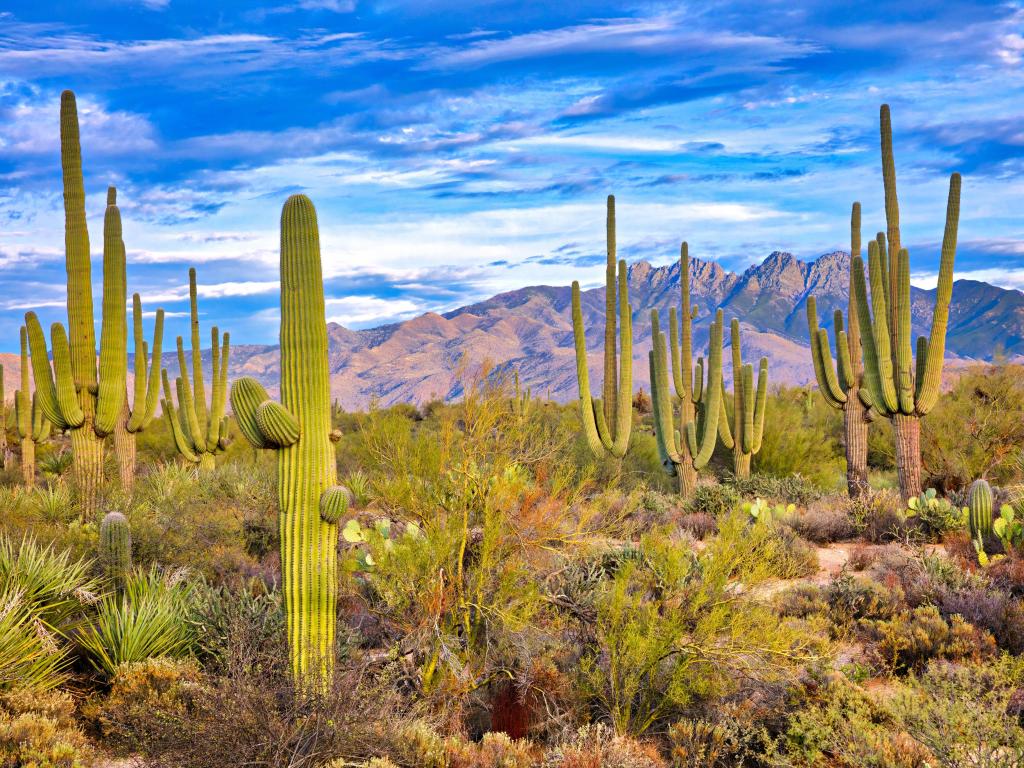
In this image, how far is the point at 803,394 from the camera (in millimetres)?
35000

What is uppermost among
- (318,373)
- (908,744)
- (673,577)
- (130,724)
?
(318,373)

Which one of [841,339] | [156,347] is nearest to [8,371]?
[156,347]

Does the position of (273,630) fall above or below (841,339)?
below

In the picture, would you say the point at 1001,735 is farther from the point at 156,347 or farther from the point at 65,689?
the point at 156,347

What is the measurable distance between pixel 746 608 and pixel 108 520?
6.95 m

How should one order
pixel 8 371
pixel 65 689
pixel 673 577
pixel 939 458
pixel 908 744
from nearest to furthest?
1. pixel 908 744
2. pixel 65 689
3. pixel 673 577
4. pixel 939 458
5. pixel 8 371

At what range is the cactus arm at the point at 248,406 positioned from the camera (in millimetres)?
7992

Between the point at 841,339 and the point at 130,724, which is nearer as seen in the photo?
the point at 130,724

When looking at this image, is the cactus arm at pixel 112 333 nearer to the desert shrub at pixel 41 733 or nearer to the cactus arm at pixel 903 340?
the desert shrub at pixel 41 733

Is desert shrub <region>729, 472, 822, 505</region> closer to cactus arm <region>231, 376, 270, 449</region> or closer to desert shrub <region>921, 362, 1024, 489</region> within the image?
desert shrub <region>921, 362, 1024, 489</region>

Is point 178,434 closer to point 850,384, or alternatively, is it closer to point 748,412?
point 748,412

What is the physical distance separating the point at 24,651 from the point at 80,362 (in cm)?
668

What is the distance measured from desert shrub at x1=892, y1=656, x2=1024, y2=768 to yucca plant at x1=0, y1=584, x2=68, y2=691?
7.15m

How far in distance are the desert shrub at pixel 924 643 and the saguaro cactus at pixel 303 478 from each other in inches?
230
